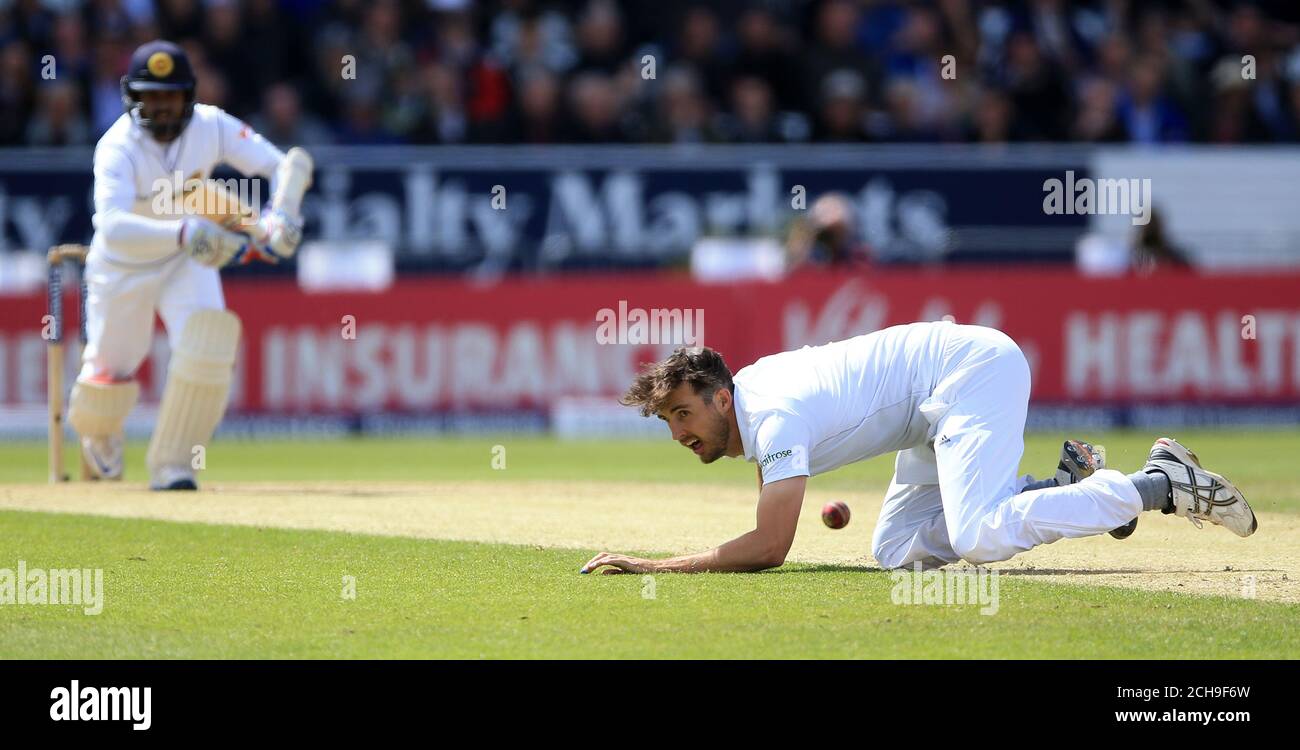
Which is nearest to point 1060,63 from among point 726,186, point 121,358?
point 726,186

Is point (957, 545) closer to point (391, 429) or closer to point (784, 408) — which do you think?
point (784, 408)

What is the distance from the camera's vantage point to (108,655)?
684 centimetres

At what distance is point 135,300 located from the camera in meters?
12.7

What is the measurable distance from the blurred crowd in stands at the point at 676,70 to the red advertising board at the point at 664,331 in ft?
11.0

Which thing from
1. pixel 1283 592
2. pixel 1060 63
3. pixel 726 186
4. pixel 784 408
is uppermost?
pixel 1060 63

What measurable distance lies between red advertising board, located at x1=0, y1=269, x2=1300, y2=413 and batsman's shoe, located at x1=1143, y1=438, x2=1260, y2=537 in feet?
37.5

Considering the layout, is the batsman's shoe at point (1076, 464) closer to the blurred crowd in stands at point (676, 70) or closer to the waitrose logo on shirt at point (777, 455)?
the waitrose logo on shirt at point (777, 455)

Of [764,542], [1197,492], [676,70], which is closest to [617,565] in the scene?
[764,542]

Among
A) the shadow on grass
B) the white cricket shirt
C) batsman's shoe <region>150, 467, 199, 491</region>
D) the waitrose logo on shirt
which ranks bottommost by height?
the shadow on grass

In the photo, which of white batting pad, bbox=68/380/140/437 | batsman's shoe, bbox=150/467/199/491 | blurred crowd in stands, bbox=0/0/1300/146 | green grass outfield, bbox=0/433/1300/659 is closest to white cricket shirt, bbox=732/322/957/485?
green grass outfield, bbox=0/433/1300/659

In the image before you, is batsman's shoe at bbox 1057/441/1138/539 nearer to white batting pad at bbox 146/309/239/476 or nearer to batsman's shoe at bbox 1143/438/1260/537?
batsman's shoe at bbox 1143/438/1260/537

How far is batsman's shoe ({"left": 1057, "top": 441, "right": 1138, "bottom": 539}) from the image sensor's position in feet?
28.4

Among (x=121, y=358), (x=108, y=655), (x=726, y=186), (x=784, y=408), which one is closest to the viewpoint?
(x=108, y=655)

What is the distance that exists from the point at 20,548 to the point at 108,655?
3447 mm
